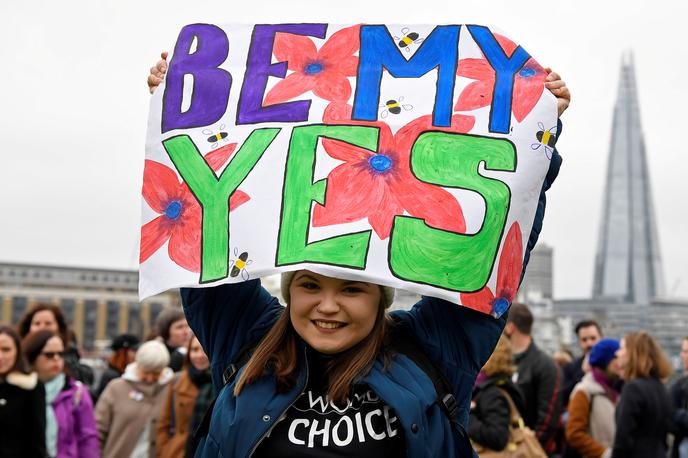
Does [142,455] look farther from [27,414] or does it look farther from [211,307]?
[211,307]

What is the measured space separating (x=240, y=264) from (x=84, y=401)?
5.00 metres

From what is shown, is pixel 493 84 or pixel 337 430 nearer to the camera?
pixel 337 430

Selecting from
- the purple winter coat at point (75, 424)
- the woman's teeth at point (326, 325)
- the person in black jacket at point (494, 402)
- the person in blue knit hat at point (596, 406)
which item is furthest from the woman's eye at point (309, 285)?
the person in blue knit hat at point (596, 406)

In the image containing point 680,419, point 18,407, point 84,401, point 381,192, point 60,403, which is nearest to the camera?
point 381,192

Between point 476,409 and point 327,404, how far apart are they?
12.6 feet

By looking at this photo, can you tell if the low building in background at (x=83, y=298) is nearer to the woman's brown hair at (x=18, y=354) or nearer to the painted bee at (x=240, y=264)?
the woman's brown hair at (x=18, y=354)

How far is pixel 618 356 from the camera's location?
344 inches

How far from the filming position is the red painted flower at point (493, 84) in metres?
3.65

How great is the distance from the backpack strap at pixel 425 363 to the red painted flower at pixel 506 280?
0.80 ft

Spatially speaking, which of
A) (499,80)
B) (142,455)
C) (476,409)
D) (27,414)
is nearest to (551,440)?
(476,409)

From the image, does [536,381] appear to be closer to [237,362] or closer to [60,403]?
[60,403]

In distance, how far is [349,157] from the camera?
11.3 ft

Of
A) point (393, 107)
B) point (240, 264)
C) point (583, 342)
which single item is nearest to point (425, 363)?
point (240, 264)

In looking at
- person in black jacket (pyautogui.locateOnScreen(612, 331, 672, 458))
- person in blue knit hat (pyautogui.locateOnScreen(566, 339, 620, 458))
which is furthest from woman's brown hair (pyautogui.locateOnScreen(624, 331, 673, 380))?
person in blue knit hat (pyautogui.locateOnScreen(566, 339, 620, 458))
